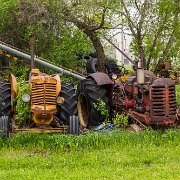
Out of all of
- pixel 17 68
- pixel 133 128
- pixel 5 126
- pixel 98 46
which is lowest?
pixel 133 128

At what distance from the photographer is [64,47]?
1777cm

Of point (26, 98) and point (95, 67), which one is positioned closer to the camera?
point (26, 98)

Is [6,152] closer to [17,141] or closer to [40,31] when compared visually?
[17,141]

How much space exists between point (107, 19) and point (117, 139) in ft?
27.8

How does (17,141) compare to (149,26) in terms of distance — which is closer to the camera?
(17,141)

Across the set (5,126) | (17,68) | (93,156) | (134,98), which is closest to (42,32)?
(17,68)

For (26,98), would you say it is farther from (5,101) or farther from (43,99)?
(5,101)

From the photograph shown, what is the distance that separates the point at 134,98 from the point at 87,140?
1.96 meters

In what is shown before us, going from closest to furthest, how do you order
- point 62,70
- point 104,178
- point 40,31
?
point 104,178, point 62,70, point 40,31

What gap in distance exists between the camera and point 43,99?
9.43 metres

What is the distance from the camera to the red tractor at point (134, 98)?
9.35m

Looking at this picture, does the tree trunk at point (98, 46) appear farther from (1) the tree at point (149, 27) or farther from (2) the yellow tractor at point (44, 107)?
(2) the yellow tractor at point (44, 107)

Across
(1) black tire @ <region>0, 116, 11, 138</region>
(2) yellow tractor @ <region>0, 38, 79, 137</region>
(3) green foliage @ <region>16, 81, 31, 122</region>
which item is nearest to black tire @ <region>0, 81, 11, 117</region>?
(2) yellow tractor @ <region>0, 38, 79, 137</region>

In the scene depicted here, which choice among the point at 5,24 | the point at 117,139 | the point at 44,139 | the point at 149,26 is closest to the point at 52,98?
the point at 44,139
